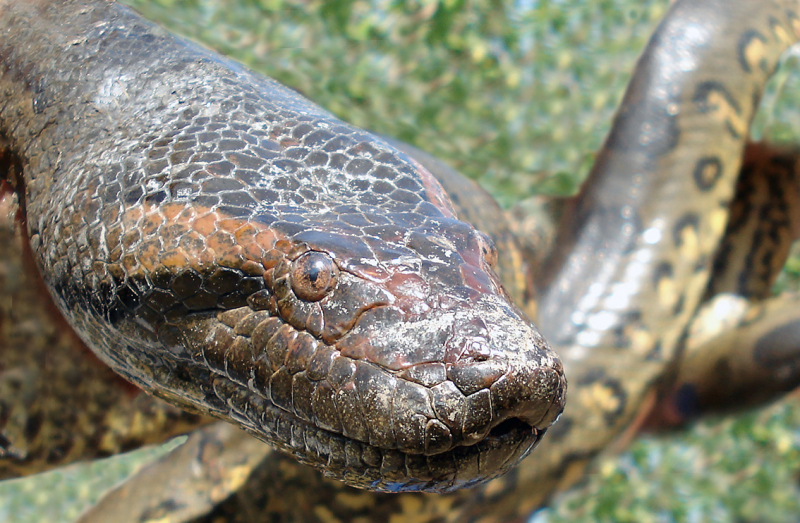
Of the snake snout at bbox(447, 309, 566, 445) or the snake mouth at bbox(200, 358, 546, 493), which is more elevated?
the snake snout at bbox(447, 309, 566, 445)

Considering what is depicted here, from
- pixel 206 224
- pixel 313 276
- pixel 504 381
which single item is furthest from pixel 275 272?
pixel 504 381

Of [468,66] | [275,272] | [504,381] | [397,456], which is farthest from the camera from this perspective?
[468,66]

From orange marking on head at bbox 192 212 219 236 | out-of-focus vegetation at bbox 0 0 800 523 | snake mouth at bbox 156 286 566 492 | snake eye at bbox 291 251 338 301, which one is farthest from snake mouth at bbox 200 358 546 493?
out-of-focus vegetation at bbox 0 0 800 523

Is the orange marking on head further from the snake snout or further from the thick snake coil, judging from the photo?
the snake snout

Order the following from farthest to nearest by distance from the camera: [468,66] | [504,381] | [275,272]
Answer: [468,66], [275,272], [504,381]

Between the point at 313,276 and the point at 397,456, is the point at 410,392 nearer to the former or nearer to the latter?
the point at 397,456

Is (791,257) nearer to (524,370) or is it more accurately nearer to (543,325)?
(543,325)

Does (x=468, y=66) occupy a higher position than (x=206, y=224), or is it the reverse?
(x=206, y=224)

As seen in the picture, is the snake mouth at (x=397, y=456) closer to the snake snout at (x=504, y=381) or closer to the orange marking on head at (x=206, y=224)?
the snake snout at (x=504, y=381)
